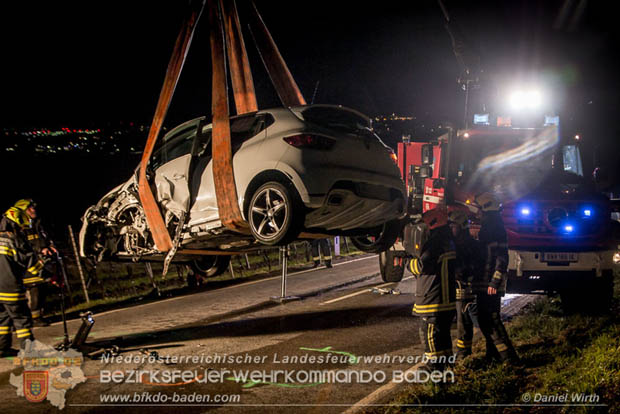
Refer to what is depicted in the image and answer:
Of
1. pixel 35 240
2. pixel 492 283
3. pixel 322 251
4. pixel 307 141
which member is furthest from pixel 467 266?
pixel 322 251

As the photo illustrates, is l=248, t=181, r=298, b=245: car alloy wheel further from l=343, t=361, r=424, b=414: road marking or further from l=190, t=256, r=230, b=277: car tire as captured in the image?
l=190, t=256, r=230, b=277: car tire

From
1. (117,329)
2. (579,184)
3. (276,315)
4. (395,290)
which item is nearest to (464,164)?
(579,184)

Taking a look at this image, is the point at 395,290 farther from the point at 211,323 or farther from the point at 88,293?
the point at 88,293

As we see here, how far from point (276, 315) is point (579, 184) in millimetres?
5564

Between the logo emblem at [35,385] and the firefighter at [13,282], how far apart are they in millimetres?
1035

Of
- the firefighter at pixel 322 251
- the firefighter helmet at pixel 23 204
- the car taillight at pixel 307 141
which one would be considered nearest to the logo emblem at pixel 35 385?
the firefighter helmet at pixel 23 204

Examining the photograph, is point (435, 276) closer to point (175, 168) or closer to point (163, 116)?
point (175, 168)

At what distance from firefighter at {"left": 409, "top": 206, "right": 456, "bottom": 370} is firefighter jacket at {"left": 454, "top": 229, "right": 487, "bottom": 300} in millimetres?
913

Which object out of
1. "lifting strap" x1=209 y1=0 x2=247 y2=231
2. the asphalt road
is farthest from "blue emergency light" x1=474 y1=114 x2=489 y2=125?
"lifting strap" x1=209 y1=0 x2=247 y2=231

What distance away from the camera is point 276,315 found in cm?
920

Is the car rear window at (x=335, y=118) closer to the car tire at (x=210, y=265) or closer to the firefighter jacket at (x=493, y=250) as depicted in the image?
the firefighter jacket at (x=493, y=250)

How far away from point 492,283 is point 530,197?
9.83 ft

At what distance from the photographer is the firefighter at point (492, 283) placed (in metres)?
6.18

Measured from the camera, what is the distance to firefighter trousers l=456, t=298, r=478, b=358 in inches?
248
